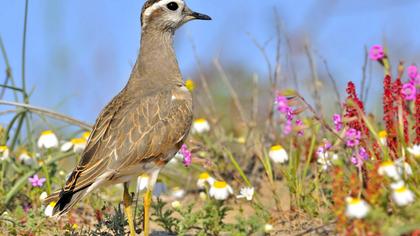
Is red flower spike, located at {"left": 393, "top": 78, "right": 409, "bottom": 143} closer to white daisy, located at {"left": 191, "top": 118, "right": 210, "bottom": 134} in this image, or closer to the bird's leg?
the bird's leg

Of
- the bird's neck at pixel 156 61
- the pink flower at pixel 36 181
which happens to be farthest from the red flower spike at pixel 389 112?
the pink flower at pixel 36 181

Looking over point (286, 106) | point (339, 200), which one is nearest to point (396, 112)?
point (286, 106)

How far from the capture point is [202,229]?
214 inches

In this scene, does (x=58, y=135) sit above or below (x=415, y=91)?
below

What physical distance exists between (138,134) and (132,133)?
4 centimetres

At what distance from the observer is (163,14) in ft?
20.4

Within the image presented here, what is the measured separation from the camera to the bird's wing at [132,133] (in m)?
5.14

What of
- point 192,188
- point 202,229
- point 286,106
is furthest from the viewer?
point 192,188

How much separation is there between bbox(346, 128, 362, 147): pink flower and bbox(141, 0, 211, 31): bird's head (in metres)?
2.12

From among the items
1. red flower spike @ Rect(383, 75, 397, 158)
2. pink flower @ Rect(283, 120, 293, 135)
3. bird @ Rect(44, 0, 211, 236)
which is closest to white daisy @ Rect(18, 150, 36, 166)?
bird @ Rect(44, 0, 211, 236)

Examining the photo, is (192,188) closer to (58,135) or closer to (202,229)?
(58,135)

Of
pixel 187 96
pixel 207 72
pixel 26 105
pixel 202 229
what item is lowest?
pixel 202 229

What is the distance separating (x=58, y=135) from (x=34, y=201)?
1310mm

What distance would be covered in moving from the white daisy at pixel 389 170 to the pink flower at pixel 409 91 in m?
1.10
